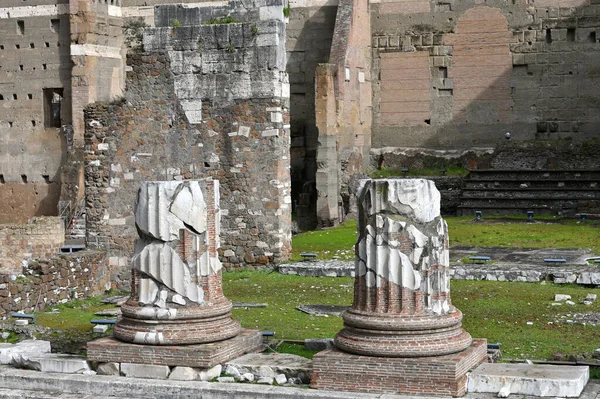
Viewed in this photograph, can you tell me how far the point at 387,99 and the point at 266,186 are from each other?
913 cm

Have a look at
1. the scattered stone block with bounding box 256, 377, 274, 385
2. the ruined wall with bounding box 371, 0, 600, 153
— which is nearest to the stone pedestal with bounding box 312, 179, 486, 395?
the scattered stone block with bounding box 256, 377, 274, 385

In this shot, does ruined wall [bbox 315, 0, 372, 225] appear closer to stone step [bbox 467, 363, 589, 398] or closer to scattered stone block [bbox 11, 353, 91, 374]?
scattered stone block [bbox 11, 353, 91, 374]

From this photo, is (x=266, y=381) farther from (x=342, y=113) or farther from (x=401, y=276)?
(x=342, y=113)

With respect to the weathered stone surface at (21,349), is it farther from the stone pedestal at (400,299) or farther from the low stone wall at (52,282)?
the stone pedestal at (400,299)

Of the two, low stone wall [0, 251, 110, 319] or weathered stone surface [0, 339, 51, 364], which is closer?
weathered stone surface [0, 339, 51, 364]

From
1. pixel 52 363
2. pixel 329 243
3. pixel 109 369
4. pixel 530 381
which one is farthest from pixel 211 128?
pixel 530 381

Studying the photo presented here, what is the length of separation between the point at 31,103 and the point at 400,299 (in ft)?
63.1

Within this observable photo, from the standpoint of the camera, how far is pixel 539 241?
53.6 feet

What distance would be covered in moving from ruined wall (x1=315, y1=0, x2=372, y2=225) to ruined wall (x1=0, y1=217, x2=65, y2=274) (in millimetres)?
5120

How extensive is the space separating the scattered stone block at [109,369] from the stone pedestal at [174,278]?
0.17 ft

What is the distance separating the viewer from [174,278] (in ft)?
30.9

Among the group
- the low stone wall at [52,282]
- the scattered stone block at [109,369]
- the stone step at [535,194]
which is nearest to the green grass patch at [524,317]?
the scattered stone block at [109,369]

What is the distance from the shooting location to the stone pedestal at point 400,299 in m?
8.23

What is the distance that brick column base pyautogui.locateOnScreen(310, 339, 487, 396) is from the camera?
802 centimetres
